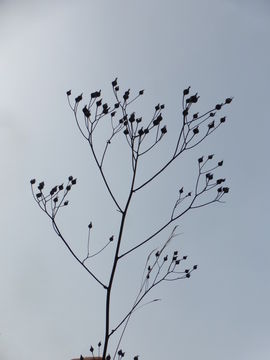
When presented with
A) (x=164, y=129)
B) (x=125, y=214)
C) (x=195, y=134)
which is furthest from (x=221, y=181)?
(x=125, y=214)

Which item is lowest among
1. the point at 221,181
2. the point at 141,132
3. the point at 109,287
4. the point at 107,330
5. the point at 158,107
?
the point at 107,330

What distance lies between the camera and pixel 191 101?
10.6 ft

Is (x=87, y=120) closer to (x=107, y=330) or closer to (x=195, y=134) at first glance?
(x=195, y=134)

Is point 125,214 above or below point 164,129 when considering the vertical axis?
below

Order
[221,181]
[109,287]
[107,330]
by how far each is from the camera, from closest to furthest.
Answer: [107,330], [109,287], [221,181]

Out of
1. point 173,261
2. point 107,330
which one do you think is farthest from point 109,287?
point 173,261

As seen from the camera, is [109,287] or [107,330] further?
[109,287]

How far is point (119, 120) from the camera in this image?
3.57 meters

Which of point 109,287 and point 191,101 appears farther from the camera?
point 191,101

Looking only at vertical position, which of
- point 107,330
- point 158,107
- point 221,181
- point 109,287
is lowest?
point 107,330

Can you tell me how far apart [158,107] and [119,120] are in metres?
0.40

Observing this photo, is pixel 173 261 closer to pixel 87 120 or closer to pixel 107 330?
pixel 107 330

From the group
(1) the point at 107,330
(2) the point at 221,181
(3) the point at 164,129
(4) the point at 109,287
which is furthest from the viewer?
(2) the point at 221,181

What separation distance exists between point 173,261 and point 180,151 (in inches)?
42.7
